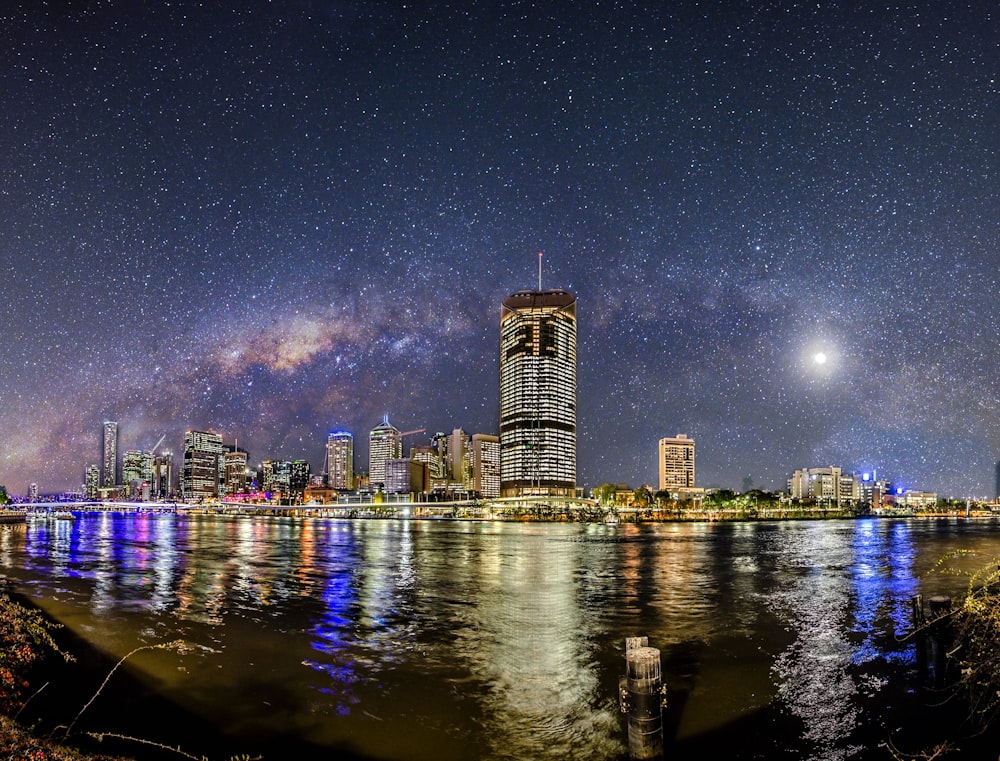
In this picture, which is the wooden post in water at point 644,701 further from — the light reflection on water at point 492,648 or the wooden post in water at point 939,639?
the wooden post in water at point 939,639

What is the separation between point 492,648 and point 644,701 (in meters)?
11.3

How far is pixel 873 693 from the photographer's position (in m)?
15.1

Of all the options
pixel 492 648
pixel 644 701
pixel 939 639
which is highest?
pixel 644 701

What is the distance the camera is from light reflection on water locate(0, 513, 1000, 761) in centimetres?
1321

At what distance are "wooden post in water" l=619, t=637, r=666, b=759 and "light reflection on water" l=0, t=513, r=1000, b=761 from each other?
2164 millimetres

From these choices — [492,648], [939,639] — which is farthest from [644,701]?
[492,648]

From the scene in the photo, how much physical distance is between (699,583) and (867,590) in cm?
868

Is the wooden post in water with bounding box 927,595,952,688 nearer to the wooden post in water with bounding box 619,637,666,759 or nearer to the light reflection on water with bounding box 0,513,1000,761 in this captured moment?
the light reflection on water with bounding box 0,513,1000,761

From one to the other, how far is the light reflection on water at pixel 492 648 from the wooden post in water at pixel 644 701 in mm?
2164

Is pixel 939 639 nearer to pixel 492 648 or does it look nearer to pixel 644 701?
pixel 644 701

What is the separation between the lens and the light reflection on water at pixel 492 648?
13211mm

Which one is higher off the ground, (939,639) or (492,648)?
(939,639)

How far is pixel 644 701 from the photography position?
9.75 m

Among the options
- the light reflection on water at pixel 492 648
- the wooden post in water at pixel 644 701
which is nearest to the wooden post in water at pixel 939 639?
the light reflection on water at pixel 492 648
